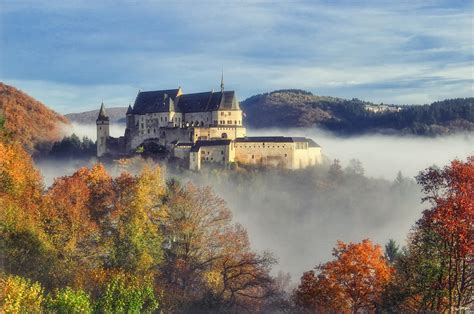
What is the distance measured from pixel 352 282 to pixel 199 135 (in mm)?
54698

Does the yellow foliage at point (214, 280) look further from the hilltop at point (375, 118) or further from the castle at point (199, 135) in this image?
the hilltop at point (375, 118)

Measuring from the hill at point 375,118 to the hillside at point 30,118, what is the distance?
94.0 m

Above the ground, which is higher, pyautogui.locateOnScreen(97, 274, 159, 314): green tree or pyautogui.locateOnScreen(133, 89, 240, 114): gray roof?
pyautogui.locateOnScreen(133, 89, 240, 114): gray roof

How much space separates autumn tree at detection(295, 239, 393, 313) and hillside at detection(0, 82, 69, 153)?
6732 centimetres

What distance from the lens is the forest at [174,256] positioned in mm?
21312

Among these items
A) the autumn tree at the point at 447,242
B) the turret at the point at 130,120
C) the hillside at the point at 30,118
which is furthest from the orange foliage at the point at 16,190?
the hillside at the point at 30,118

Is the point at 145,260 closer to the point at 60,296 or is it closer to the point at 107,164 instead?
the point at 60,296

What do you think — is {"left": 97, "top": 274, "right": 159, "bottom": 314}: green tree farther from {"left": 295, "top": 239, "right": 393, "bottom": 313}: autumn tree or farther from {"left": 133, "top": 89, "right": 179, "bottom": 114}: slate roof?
{"left": 133, "top": 89, "right": 179, "bottom": 114}: slate roof

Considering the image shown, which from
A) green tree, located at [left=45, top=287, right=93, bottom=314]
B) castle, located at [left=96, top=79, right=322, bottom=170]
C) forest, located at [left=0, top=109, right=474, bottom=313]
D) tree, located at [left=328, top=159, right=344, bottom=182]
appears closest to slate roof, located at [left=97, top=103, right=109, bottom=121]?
castle, located at [left=96, top=79, right=322, bottom=170]

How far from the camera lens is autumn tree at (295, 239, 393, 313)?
83.4 ft

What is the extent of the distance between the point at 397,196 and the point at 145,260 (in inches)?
3138

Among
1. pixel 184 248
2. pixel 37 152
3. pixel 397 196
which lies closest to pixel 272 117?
pixel 397 196

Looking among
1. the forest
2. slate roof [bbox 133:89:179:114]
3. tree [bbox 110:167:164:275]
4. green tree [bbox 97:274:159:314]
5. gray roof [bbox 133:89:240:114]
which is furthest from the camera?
slate roof [bbox 133:89:179:114]

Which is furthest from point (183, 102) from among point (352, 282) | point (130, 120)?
point (352, 282)
